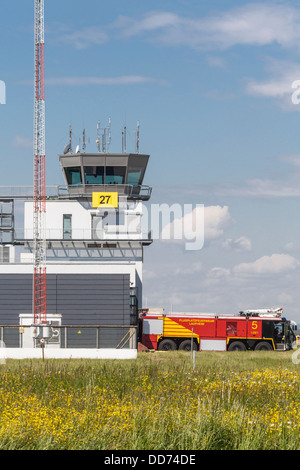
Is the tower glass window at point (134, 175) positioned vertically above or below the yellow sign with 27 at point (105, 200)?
above

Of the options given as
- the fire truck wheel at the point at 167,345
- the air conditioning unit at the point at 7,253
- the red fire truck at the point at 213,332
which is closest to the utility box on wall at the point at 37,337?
the red fire truck at the point at 213,332

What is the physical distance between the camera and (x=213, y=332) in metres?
48.8

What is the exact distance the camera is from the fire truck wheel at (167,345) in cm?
4875

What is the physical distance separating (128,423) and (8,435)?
257cm

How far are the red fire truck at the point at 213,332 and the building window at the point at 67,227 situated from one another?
21687 mm

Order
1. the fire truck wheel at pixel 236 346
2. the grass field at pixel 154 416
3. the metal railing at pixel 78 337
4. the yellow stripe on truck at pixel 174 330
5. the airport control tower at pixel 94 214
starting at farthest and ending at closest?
the airport control tower at pixel 94 214 < the yellow stripe on truck at pixel 174 330 < the fire truck wheel at pixel 236 346 < the metal railing at pixel 78 337 < the grass field at pixel 154 416

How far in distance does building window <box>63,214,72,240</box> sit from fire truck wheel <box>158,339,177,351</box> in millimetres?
22616

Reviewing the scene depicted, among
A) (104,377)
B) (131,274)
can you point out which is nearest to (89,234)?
(131,274)

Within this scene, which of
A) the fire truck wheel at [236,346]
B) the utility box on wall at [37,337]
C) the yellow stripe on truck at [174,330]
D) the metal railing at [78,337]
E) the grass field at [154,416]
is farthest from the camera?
the yellow stripe on truck at [174,330]

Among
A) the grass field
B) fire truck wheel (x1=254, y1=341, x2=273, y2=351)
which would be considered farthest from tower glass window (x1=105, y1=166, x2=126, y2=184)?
the grass field

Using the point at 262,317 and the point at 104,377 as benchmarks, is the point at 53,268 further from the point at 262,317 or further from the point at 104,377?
the point at 104,377

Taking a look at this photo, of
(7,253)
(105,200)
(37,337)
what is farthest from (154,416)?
(7,253)

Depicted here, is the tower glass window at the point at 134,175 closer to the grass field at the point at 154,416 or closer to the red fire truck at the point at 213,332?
the red fire truck at the point at 213,332

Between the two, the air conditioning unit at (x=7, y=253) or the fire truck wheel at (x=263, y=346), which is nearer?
the fire truck wheel at (x=263, y=346)
